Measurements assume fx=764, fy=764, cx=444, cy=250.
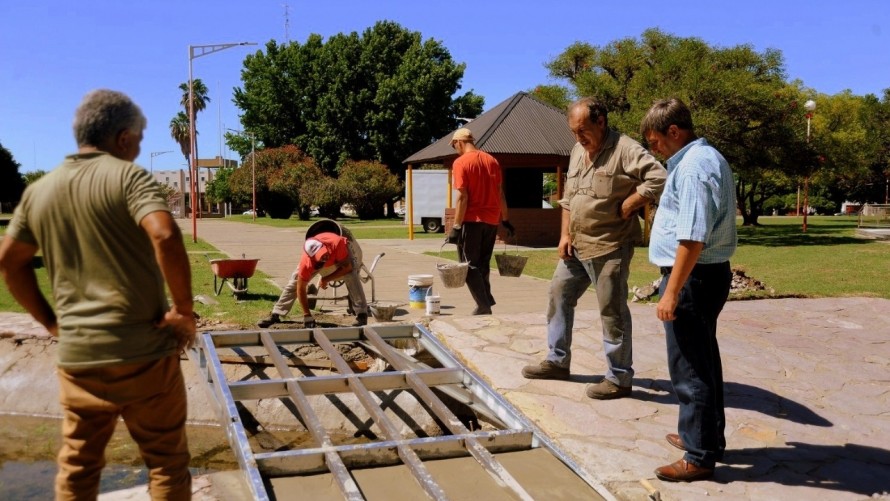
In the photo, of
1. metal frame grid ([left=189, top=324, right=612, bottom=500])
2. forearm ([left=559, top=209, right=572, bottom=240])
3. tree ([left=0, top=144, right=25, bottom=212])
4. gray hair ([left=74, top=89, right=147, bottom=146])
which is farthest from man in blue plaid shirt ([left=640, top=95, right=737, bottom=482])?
tree ([left=0, top=144, right=25, bottom=212])

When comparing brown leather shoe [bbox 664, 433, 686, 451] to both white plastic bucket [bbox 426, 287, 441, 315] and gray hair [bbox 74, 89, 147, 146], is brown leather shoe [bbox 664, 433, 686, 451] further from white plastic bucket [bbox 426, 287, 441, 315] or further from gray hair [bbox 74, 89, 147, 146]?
white plastic bucket [bbox 426, 287, 441, 315]

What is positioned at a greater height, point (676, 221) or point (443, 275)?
point (676, 221)

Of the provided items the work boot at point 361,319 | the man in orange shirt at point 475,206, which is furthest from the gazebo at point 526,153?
the work boot at point 361,319

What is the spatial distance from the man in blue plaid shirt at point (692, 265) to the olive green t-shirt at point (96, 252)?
94.2 inches

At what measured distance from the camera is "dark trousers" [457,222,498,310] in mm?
7855

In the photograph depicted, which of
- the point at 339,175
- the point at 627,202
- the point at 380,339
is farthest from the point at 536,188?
the point at 339,175

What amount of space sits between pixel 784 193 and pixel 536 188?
137 feet

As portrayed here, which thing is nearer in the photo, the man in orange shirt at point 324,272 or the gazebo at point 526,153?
the man in orange shirt at point 324,272

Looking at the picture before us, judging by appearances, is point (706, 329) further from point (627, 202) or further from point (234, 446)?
point (234, 446)

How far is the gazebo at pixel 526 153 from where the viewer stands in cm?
2064

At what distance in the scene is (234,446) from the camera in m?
4.58

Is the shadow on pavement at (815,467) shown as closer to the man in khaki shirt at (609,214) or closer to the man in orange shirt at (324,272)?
the man in khaki shirt at (609,214)

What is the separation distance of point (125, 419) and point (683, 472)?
271 cm

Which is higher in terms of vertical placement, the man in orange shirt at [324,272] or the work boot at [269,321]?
the man in orange shirt at [324,272]
